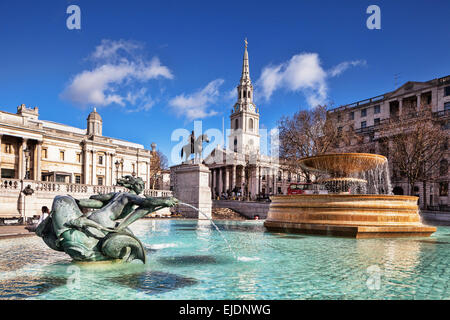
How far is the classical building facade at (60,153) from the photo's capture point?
4606 cm

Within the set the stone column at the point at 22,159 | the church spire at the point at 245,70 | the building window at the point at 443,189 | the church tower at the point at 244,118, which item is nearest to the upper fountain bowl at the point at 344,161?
the building window at the point at 443,189

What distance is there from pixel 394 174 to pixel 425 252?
4553cm

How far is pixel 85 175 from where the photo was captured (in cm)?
5512

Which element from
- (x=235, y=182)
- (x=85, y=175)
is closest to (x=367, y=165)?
(x=85, y=175)

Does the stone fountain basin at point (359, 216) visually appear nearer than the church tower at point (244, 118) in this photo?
Yes

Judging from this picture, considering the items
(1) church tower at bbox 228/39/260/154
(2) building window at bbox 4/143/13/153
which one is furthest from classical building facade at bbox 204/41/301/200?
(2) building window at bbox 4/143/13/153

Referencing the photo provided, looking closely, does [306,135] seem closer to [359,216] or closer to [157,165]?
[359,216]

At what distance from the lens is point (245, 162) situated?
80812 mm

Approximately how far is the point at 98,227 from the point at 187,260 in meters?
2.04

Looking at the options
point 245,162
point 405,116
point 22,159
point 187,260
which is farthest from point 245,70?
point 187,260

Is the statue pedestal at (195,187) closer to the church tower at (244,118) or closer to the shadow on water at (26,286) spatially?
the shadow on water at (26,286)

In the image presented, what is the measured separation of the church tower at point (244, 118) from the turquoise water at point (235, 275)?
99.8m

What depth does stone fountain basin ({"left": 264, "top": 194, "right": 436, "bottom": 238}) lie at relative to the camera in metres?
11.8

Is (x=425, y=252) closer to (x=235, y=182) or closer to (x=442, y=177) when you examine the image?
(x=442, y=177)
